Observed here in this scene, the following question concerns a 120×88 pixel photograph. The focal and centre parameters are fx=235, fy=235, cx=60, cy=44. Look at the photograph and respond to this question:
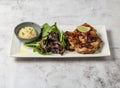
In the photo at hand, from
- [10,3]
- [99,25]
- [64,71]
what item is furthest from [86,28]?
[10,3]

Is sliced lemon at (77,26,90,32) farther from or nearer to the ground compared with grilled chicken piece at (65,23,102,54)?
farther from the ground

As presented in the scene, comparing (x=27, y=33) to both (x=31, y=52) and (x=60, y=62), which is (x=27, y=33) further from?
(x=60, y=62)

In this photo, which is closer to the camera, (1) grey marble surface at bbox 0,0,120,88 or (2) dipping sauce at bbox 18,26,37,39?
(1) grey marble surface at bbox 0,0,120,88

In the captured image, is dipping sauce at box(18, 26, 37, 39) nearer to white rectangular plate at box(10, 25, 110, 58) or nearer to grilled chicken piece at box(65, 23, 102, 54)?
white rectangular plate at box(10, 25, 110, 58)

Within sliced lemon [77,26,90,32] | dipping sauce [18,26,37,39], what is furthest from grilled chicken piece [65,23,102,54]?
dipping sauce [18,26,37,39]

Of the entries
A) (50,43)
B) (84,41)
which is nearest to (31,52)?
(50,43)
